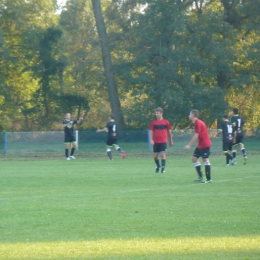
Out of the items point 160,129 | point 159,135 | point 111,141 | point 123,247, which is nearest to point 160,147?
point 159,135

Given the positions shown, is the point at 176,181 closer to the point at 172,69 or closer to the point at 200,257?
the point at 200,257

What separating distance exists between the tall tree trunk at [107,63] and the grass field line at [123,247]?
32962mm

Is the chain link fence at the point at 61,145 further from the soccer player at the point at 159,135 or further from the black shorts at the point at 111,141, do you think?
the soccer player at the point at 159,135

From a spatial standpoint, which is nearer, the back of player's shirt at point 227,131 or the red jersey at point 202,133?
the red jersey at point 202,133

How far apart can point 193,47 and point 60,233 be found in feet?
106

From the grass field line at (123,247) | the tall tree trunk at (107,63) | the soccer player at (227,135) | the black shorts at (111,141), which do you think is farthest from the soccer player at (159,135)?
the tall tree trunk at (107,63)

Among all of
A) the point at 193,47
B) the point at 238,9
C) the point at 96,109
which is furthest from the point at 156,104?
the point at 96,109

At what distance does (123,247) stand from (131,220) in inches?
81.5

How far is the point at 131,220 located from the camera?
31.5ft

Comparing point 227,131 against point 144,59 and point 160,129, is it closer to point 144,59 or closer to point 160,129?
point 160,129

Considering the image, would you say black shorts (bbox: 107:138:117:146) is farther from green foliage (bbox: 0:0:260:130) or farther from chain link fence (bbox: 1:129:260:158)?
green foliage (bbox: 0:0:260:130)

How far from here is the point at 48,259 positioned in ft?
22.9

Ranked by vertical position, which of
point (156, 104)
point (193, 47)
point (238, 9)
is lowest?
point (156, 104)

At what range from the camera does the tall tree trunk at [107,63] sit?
4088 centimetres
